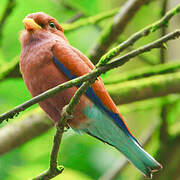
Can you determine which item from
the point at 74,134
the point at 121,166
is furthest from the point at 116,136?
the point at 74,134

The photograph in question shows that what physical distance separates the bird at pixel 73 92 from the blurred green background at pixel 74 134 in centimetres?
235

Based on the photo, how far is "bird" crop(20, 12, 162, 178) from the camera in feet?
10.2

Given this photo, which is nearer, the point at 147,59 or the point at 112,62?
the point at 112,62

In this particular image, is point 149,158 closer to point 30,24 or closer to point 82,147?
point 30,24

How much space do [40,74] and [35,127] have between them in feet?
5.15

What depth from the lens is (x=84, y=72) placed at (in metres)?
3.12

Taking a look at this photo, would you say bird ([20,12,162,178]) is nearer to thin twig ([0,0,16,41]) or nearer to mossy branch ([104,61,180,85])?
thin twig ([0,0,16,41])

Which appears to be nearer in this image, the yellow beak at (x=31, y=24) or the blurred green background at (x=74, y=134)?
the yellow beak at (x=31, y=24)

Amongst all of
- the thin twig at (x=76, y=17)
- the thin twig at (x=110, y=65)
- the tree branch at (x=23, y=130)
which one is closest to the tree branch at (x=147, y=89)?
the tree branch at (x=23, y=130)

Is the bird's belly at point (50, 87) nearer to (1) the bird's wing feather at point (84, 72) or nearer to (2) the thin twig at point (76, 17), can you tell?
(1) the bird's wing feather at point (84, 72)

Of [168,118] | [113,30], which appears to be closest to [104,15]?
[113,30]

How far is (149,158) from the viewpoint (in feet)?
10.2

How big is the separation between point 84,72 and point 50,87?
0.86ft

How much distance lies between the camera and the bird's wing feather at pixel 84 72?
312 centimetres
